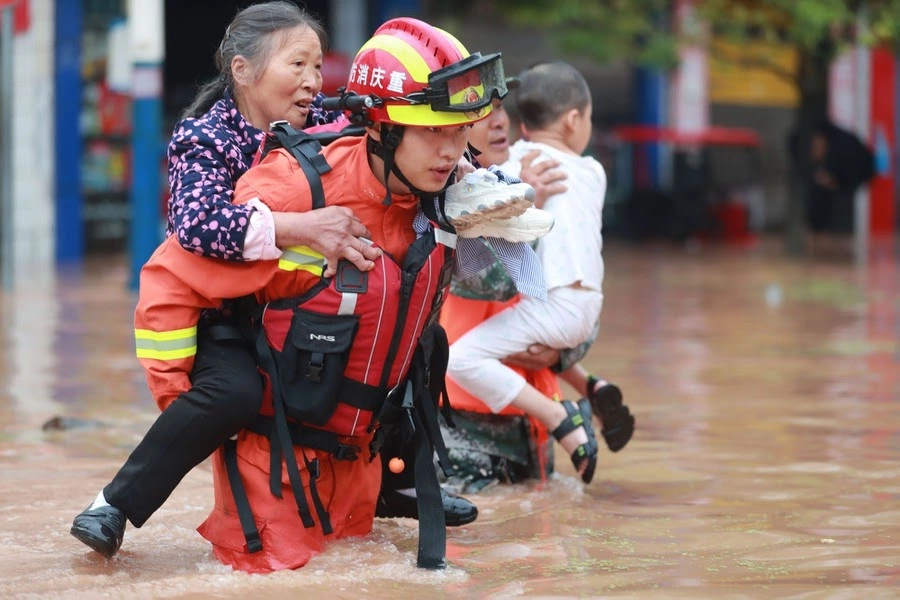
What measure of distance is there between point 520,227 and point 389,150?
49cm

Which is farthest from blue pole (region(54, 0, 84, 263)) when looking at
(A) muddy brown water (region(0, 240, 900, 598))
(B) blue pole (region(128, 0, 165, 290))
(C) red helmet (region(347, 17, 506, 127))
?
(C) red helmet (region(347, 17, 506, 127))

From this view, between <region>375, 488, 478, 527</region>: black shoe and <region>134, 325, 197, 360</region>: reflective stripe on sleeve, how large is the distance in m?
0.92

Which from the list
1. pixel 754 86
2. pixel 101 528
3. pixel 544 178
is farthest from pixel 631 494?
pixel 754 86

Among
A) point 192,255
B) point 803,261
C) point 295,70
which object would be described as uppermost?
point 295,70

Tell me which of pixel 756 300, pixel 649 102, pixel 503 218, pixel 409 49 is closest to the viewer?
pixel 409 49

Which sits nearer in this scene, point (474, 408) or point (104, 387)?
point (474, 408)

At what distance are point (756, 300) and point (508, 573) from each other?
29.4 ft

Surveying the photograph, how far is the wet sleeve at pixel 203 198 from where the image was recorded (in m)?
3.78

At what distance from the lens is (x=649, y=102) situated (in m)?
23.1

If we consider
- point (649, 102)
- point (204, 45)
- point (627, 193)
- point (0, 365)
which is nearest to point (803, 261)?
point (627, 193)

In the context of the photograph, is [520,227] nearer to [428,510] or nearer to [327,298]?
[327,298]

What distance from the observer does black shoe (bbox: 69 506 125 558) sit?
3.99 meters

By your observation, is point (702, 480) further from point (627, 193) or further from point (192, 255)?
point (627, 193)

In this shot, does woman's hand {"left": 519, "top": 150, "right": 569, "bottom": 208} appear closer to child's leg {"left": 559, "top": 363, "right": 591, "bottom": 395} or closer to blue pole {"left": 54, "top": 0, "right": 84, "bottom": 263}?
child's leg {"left": 559, "top": 363, "right": 591, "bottom": 395}
